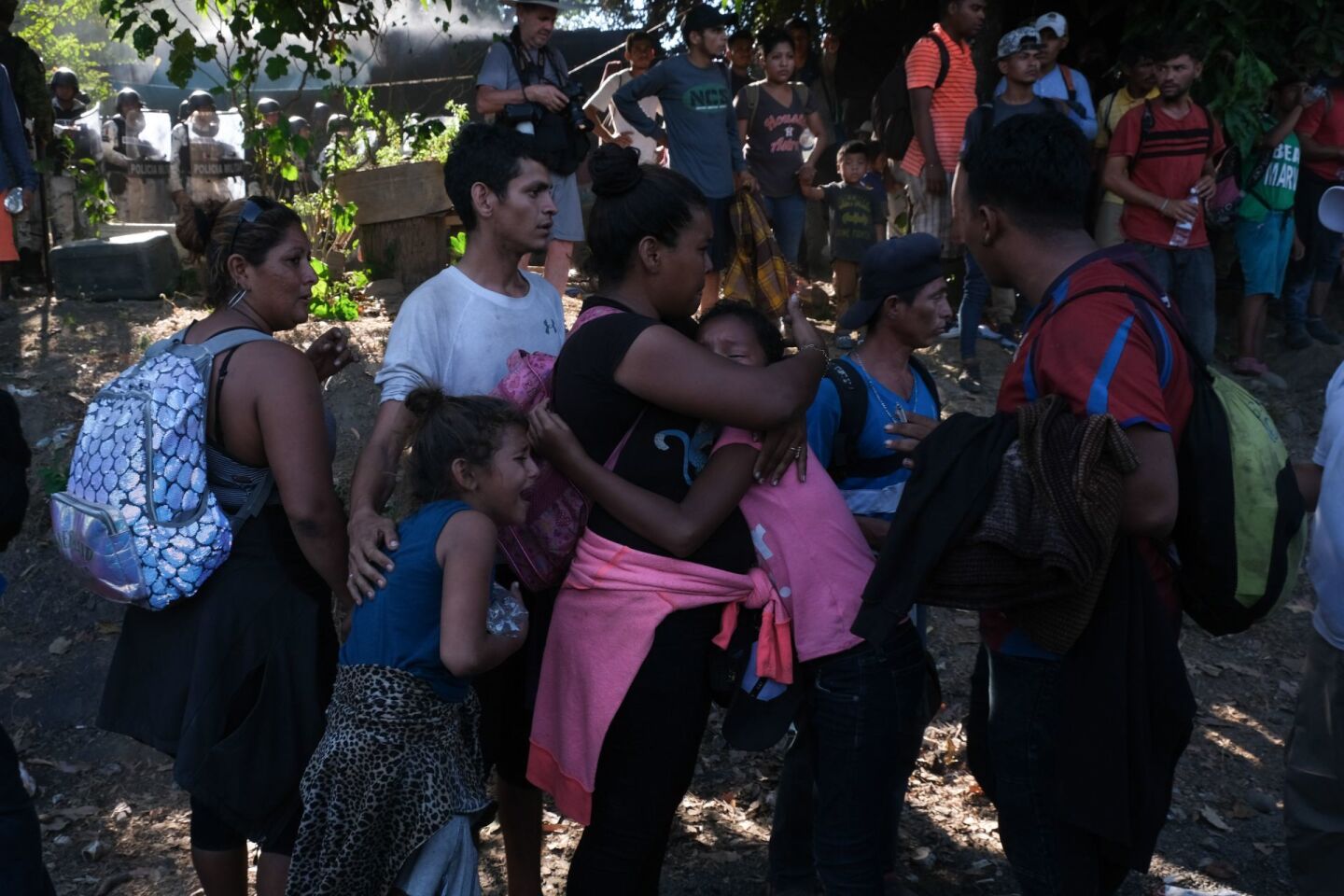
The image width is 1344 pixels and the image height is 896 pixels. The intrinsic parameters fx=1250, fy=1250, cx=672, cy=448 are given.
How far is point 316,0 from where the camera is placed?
A: 6887mm

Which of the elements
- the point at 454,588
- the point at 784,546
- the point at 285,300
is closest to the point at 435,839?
the point at 454,588

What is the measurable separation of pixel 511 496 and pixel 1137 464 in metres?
1.34

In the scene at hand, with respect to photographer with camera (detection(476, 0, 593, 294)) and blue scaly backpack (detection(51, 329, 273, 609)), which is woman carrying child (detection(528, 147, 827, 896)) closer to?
blue scaly backpack (detection(51, 329, 273, 609))

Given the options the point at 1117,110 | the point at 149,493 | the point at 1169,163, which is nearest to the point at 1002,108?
the point at 1117,110

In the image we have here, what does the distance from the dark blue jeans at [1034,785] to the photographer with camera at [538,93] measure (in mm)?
3963

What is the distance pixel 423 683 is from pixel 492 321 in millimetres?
1005

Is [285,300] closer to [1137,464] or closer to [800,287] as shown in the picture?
[1137,464]

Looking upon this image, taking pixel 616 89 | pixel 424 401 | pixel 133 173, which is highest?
pixel 616 89

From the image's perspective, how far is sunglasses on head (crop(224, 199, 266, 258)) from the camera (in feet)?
10.0

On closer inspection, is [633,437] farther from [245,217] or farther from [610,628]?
[245,217]

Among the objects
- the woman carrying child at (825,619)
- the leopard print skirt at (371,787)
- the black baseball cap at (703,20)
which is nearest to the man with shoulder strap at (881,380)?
the woman carrying child at (825,619)

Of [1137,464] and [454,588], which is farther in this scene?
[454,588]

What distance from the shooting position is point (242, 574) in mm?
2994

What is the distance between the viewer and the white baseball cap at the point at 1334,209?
379cm
